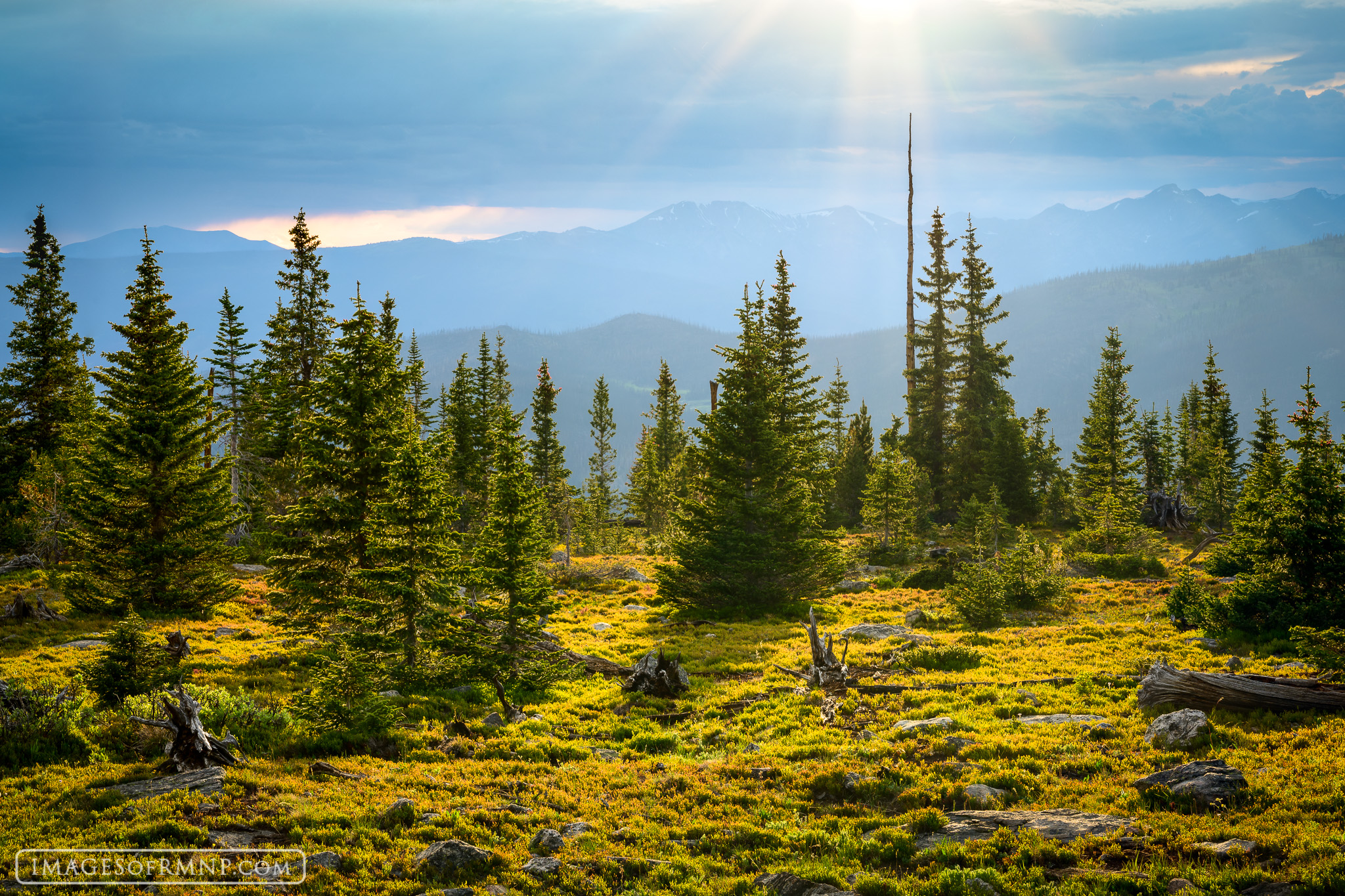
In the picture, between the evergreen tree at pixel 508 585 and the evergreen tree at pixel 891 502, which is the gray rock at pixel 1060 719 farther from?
the evergreen tree at pixel 891 502

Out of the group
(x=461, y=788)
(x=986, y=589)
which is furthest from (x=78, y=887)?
(x=986, y=589)

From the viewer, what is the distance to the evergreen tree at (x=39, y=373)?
133 ft

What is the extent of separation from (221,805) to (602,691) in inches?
396

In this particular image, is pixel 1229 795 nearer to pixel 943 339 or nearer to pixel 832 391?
pixel 943 339

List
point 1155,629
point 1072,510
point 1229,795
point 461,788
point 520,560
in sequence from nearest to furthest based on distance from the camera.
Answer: point 1229,795 → point 461,788 → point 520,560 → point 1155,629 → point 1072,510

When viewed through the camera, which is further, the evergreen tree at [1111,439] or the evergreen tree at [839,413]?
the evergreen tree at [839,413]

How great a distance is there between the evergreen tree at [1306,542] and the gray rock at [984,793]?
11208 mm

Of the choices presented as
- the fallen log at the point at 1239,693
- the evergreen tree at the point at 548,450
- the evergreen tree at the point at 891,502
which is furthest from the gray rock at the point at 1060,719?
the evergreen tree at the point at 548,450

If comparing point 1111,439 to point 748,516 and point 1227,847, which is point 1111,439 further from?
point 1227,847

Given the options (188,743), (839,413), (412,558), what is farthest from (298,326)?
(839,413)

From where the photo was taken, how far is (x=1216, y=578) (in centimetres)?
2572

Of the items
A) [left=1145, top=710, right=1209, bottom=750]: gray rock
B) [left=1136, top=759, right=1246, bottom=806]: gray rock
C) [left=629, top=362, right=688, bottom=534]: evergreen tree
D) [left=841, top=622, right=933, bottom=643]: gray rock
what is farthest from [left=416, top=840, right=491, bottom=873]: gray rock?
[left=629, top=362, right=688, bottom=534]: evergreen tree

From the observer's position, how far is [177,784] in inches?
446

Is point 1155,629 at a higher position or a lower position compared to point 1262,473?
lower
